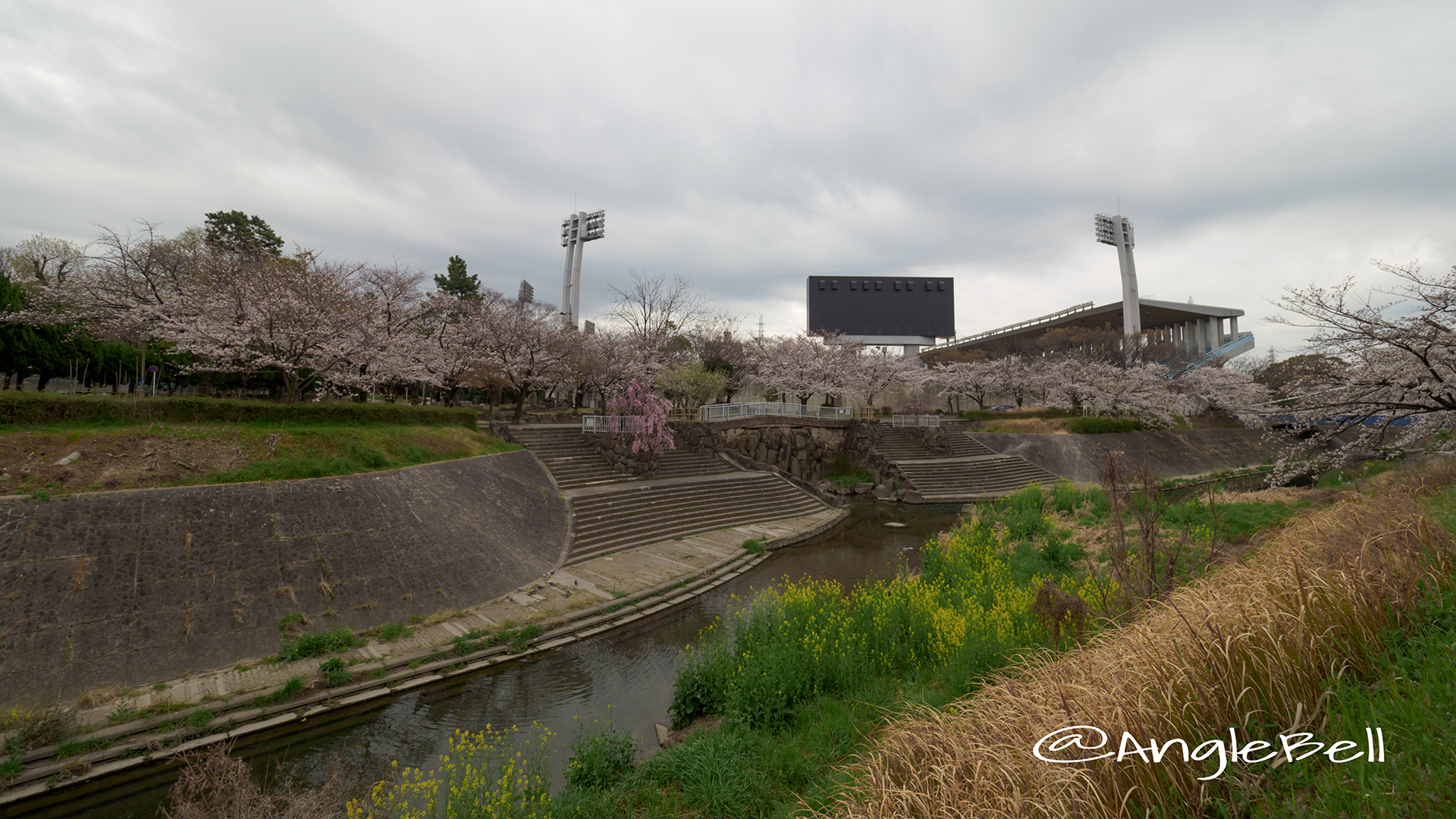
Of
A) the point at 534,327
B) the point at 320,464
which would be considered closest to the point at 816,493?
the point at 534,327

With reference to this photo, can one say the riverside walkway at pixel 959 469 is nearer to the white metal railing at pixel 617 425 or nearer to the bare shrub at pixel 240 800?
the white metal railing at pixel 617 425

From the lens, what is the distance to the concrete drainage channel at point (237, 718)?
22.5 feet

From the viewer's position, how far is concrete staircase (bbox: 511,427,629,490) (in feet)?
73.4

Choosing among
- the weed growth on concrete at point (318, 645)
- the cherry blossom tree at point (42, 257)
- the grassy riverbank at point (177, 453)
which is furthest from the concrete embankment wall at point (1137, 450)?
the cherry blossom tree at point (42, 257)

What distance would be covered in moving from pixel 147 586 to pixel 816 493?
25103 millimetres

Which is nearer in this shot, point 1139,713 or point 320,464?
point 1139,713

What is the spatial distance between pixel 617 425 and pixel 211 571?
54.8 ft

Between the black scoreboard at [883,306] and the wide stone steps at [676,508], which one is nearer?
the wide stone steps at [676,508]

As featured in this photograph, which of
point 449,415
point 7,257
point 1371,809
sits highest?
point 7,257

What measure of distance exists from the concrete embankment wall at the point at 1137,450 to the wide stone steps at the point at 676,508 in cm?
1889

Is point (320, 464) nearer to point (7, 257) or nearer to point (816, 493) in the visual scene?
point (816, 493)

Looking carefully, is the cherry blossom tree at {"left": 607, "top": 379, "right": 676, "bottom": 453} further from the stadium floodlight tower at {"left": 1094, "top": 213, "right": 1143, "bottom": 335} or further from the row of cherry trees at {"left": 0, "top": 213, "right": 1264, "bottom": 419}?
the stadium floodlight tower at {"left": 1094, "top": 213, "right": 1143, "bottom": 335}

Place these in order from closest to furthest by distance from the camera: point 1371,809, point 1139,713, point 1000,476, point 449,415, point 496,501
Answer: point 1371,809
point 1139,713
point 496,501
point 449,415
point 1000,476

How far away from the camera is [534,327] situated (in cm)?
2933
